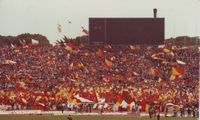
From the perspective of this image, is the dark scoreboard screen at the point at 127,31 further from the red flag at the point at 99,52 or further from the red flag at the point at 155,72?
the red flag at the point at 155,72

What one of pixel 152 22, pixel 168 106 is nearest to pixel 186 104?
pixel 168 106

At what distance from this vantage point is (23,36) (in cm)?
4234

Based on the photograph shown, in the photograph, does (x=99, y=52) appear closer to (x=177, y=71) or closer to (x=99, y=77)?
(x=99, y=77)

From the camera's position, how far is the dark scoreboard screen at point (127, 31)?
3691 cm

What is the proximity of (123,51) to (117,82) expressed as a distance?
18.0 ft

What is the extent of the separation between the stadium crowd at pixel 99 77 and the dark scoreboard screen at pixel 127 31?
4.32 feet

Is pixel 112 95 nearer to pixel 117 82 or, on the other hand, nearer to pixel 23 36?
pixel 117 82

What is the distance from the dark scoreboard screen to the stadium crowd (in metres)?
1.32

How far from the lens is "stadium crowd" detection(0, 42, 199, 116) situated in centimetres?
2866

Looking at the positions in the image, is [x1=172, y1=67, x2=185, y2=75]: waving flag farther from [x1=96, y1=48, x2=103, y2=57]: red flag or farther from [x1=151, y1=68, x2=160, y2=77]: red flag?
[x1=96, y1=48, x2=103, y2=57]: red flag

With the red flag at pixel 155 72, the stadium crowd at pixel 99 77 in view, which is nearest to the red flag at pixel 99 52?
the stadium crowd at pixel 99 77

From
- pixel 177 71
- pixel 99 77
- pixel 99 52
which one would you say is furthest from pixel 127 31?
pixel 177 71

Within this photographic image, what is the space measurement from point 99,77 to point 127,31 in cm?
415

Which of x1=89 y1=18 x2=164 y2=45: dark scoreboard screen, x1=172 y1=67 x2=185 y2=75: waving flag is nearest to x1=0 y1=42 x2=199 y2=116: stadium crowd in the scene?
x1=172 y1=67 x2=185 y2=75: waving flag
